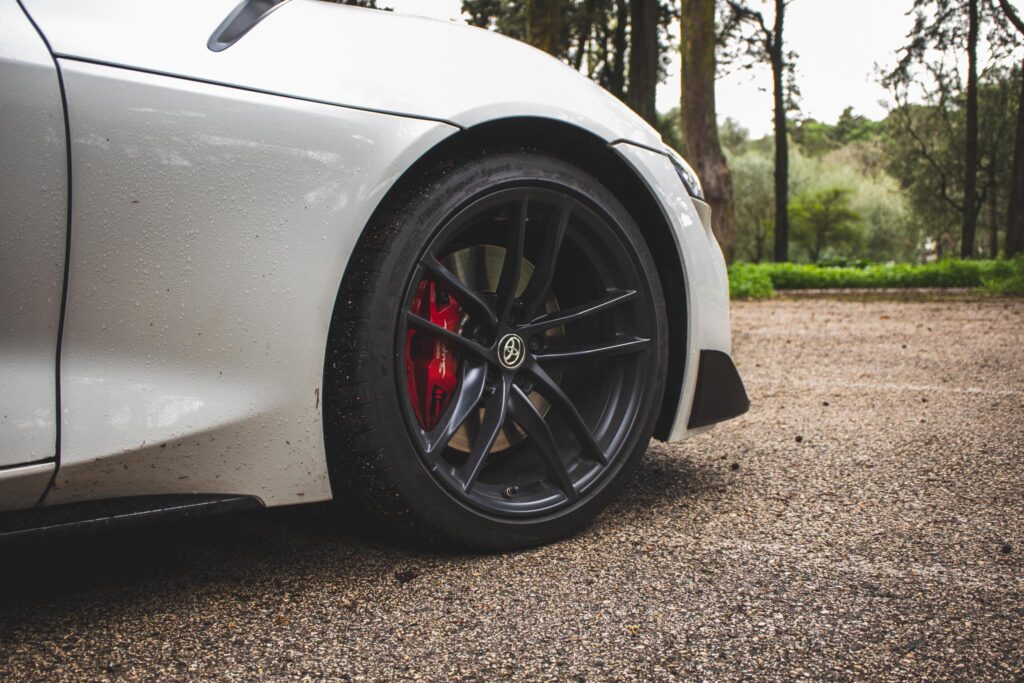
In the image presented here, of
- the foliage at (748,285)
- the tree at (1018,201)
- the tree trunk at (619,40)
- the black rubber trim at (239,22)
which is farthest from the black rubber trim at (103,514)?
the tree trunk at (619,40)

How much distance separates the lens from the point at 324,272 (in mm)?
1595

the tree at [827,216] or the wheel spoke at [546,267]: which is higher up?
the tree at [827,216]

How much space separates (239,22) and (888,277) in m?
15.2

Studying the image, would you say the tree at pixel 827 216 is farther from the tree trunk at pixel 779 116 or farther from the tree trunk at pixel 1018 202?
the tree trunk at pixel 1018 202

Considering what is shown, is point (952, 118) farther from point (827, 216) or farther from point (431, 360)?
point (431, 360)

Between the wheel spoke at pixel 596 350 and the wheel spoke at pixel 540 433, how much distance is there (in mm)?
117

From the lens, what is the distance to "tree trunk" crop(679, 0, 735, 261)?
958cm

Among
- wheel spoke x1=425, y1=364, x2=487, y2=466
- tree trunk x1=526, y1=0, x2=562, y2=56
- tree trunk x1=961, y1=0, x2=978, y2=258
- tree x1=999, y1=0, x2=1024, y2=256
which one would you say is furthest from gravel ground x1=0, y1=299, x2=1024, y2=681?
tree trunk x1=961, y1=0, x2=978, y2=258

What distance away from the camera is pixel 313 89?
157 centimetres

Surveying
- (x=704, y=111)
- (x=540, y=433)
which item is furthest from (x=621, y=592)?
(x=704, y=111)

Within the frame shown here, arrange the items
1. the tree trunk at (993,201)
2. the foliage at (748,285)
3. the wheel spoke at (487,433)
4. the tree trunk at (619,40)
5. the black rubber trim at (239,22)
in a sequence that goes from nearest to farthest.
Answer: the black rubber trim at (239,22) < the wheel spoke at (487,433) < the foliage at (748,285) < the tree trunk at (619,40) < the tree trunk at (993,201)

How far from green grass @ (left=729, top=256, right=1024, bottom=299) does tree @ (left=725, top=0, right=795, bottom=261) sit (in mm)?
7269

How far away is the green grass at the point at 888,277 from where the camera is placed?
39.5ft

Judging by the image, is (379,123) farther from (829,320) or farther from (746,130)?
(746,130)
